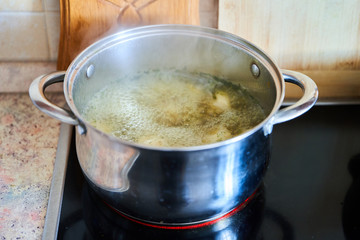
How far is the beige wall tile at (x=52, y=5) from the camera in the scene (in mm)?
992

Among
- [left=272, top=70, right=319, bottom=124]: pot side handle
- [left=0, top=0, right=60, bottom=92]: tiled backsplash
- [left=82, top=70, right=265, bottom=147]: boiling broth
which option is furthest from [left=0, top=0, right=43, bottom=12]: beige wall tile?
[left=272, top=70, right=319, bottom=124]: pot side handle

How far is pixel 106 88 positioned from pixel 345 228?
1.84 feet

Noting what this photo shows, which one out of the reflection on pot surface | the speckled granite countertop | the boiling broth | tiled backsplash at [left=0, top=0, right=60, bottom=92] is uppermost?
tiled backsplash at [left=0, top=0, right=60, bottom=92]

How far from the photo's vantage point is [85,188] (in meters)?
0.88

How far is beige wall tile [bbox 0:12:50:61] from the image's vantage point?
3.33 ft

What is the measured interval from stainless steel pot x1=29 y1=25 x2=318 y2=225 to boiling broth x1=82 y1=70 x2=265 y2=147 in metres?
0.05

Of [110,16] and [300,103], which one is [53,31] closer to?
[110,16]

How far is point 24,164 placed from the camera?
0.93 m

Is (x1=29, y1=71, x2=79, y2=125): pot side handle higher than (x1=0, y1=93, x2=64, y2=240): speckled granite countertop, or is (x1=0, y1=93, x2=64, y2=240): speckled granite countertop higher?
(x1=29, y1=71, x2=79, y2=125): pot side handle

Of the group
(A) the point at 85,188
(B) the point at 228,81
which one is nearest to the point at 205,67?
(B) the point at 228,81

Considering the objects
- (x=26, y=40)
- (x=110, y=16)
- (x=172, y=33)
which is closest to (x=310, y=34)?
(x=172, y=33)

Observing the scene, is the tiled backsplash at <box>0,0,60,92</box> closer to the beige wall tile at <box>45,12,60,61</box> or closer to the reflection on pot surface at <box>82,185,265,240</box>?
the beige wall tile at <box>45,12,60,61</box>

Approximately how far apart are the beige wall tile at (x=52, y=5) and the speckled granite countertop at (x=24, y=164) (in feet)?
0.71

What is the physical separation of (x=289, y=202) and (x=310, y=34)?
1.32 feet
